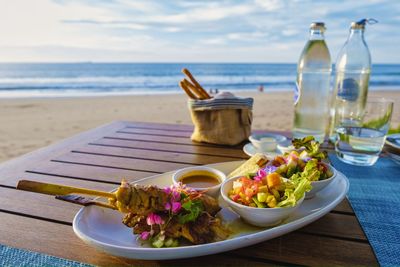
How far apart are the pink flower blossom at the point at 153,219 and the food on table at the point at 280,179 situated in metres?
0.22

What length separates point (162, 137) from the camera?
187cm

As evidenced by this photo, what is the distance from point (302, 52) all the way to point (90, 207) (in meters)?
1.49

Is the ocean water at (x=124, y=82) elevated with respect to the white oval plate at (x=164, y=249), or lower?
lower

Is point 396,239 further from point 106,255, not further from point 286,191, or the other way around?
point 106,255

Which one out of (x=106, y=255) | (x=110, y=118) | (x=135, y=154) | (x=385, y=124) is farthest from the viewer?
(x=110, y=118)

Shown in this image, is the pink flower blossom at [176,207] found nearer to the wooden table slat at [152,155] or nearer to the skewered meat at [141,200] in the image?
the skewered meat at [141,200]

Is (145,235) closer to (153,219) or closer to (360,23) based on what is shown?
(153,219)

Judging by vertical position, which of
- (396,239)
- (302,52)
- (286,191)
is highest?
(302,52)

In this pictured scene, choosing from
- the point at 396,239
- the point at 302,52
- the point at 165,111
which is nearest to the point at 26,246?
the point at 396,239

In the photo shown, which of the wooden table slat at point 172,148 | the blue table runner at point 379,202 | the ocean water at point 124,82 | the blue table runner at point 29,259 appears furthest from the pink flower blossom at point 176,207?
the ocean water at point 124,82

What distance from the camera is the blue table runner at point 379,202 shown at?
74 cm

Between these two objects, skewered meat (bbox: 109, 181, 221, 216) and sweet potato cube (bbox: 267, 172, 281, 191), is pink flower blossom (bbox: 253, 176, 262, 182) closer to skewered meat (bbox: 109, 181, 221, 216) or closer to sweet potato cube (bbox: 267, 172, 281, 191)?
sweet potato cube (bbox: 267, 172, 281, 191)

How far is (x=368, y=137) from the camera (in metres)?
1.32

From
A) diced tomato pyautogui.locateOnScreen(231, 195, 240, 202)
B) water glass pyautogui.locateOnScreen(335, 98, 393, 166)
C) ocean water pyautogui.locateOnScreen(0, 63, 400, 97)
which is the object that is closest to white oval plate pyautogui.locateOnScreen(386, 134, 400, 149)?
water glass pyautogui.locateOnScreen(335, 98, 393, 166)
